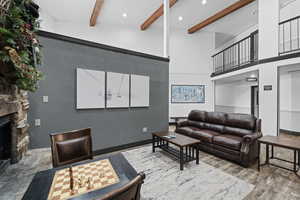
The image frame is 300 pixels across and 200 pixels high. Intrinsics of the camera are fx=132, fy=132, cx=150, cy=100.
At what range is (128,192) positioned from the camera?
61 centimetres

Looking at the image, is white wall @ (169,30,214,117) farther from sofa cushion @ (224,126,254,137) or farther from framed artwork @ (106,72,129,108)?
framed artwork @ (106,72,129,108)

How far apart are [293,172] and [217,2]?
228 inches

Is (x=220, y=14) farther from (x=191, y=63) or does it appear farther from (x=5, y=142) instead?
(x=5, y=142)

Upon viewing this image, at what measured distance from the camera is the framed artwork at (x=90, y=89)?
2.87 metres

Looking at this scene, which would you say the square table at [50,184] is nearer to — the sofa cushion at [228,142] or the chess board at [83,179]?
the chess board at [83,179]

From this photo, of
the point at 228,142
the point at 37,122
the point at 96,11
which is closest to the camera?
the point at 37,122

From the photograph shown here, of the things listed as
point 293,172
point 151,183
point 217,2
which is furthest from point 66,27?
point 293,172

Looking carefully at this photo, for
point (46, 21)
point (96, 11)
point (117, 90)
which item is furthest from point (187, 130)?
point (46, 21)

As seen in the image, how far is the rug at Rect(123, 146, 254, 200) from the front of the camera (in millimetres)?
1874

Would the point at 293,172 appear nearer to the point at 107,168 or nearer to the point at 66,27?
the point at 107,168

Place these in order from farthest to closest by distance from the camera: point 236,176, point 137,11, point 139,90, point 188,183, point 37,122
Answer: point 137,11 → point 139,90 → point 37,122 → point 236,176 → point 188,183

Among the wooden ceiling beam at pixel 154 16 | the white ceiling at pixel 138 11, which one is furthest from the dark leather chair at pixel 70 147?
the wooden ceiling beam at pixel 154 16

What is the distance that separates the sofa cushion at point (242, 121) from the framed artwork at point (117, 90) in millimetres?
2779

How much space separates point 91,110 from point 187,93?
524 cm
